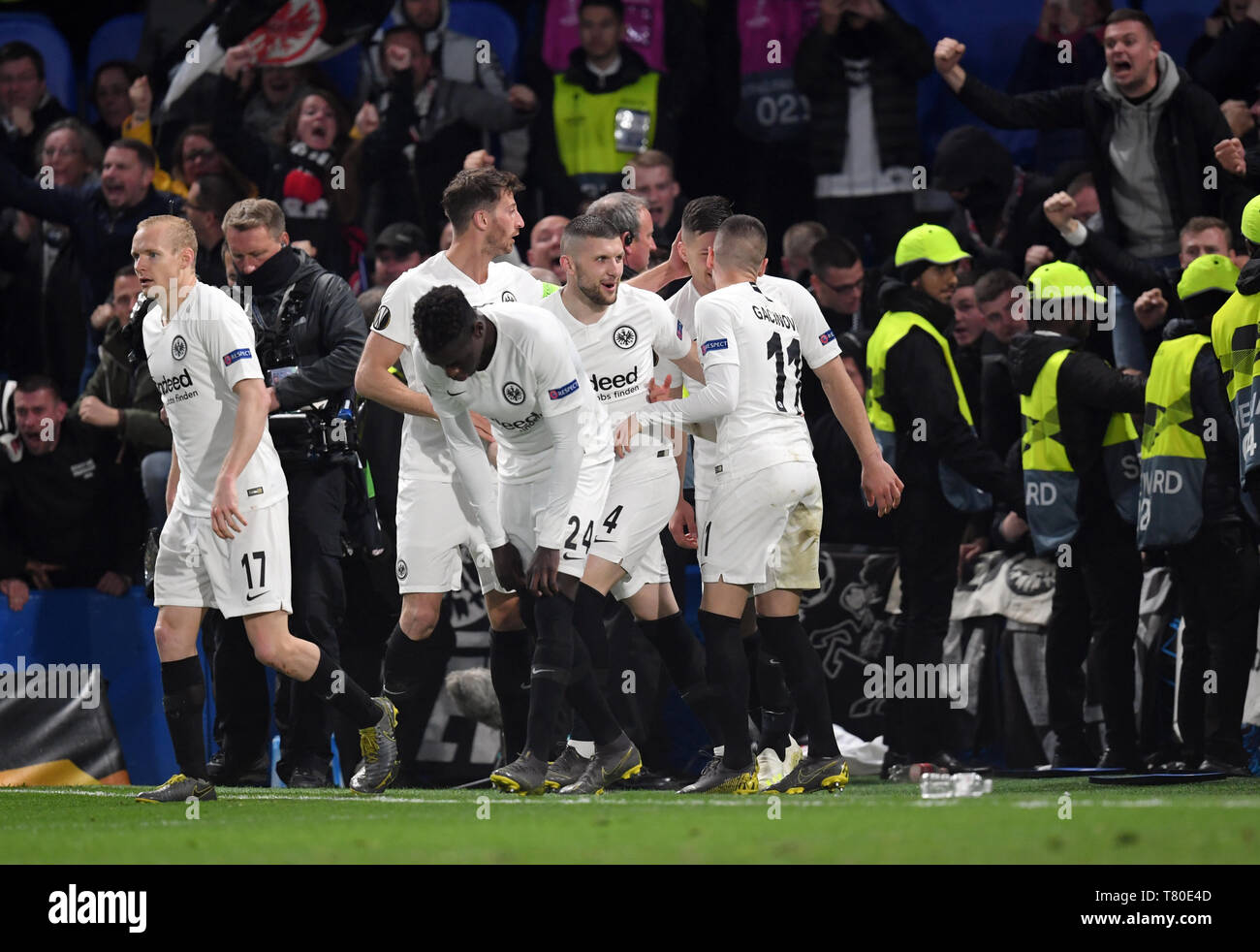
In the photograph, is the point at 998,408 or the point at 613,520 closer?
the point at 613,520

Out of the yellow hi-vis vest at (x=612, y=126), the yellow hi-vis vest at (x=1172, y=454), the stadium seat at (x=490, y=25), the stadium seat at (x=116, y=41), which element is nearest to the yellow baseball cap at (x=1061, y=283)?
the yellow hi-vis vest at (x=1172, y=454)

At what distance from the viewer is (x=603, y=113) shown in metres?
11.4

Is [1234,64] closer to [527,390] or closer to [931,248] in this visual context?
[931,248]

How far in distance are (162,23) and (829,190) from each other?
4994mm

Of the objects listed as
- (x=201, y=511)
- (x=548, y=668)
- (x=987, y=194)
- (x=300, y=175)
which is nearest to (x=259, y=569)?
(x=201, y=511)

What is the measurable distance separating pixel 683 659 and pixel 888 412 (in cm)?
206

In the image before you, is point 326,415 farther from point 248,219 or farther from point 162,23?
point 162,23

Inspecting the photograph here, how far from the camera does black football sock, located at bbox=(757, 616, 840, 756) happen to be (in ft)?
23.1

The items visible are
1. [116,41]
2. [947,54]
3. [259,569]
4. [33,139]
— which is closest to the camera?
[259,569]

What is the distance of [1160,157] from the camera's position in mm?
9562

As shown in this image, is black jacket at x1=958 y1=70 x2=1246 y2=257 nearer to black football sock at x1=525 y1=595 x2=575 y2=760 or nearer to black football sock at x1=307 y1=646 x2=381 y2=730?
black football sock at x1=525 y1=595 x2=575 y2=760

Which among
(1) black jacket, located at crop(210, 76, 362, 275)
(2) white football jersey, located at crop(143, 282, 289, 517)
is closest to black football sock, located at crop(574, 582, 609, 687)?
(2) white football jersey, located at crop(143, 282, 289, 517)

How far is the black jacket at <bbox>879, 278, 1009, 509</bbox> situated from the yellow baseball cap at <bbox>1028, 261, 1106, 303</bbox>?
0.52m
